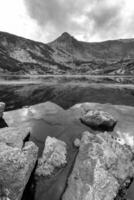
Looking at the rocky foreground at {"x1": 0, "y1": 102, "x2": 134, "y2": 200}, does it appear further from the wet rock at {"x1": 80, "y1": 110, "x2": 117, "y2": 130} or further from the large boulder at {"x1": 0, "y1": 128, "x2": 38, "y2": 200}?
the wet rock at {"x1": 80, "y1": 110, "x2": 117, "y2": 130}

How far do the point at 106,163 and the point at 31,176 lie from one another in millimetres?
5114

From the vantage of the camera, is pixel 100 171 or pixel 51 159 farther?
pixel 51 159

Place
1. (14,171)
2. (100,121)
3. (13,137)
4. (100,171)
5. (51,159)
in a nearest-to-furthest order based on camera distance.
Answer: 1. (14,171)
2. (100,171)
3. (51,159)
4. (13,137)
5. (100,121)

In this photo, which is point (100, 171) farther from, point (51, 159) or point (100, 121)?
point (100, 121)

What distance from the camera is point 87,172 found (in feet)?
26.1

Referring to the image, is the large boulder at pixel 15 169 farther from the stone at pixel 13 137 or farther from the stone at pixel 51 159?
the stone at pixel 13 137

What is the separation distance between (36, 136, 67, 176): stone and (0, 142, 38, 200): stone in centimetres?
79

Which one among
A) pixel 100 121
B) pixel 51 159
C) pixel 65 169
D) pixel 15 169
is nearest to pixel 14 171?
pixel 15 169

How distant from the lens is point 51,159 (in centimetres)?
938

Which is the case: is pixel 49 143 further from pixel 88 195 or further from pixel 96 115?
pixel 96 115

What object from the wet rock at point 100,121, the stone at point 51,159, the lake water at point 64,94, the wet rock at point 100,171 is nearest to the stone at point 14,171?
the stone at point 51,159

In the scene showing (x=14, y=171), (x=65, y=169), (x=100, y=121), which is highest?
(x=14, y=171)

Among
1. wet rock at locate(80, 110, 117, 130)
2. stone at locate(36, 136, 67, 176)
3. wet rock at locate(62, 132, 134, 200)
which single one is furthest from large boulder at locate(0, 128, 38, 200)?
wet rock at locate(80, 110, 117, 130)

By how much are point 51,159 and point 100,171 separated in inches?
143
